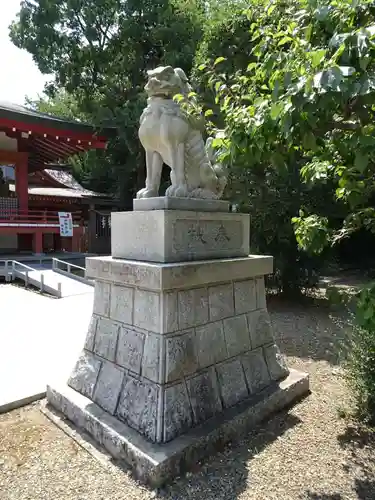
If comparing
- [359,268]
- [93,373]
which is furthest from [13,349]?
[359,268]

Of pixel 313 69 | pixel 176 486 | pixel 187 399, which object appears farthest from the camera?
pixel 187 399

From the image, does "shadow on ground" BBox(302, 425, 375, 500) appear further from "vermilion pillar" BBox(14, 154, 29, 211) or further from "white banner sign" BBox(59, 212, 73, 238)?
"vermilion pillar" BBox(14, 154, 29, 211)

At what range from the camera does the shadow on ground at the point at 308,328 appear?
475cm

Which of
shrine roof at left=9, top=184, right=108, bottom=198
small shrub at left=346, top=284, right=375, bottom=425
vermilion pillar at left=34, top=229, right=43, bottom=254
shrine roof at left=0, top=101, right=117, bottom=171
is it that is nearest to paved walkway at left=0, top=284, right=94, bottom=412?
small shrub at left=346, top=284, right=375, bottom=425

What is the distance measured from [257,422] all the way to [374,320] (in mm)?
1640

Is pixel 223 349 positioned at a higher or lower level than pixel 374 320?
lower

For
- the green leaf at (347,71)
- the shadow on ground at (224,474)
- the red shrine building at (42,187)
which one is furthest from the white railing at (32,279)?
the green leaf at (347,71)

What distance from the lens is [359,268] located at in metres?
15.3

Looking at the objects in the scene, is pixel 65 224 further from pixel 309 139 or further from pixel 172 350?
pixel 309 139

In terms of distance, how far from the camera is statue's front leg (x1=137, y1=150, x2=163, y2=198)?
9.82ft

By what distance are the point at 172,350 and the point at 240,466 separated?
913 millimetres

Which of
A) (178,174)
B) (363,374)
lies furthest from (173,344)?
(363,374)

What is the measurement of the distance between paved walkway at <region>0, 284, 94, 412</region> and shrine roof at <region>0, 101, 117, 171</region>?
5.43 metres

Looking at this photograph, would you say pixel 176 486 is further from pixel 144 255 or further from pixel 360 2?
pixel 360 2
